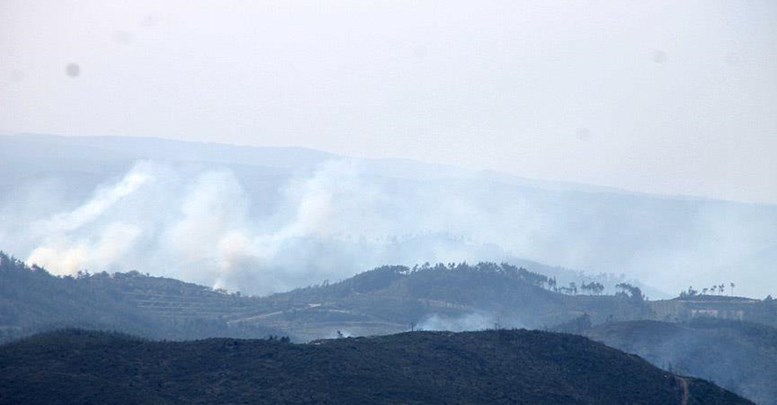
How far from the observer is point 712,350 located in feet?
447

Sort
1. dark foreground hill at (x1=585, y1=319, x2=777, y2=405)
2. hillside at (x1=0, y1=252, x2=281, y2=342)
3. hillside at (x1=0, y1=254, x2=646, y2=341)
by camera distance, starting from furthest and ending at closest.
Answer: hillside at (x1=0, y1=254, x2=646, y2=341), hillside at (x1=0, y1=252, x2=281, y2=342), dark foreground hill at (x1=585, y1=319, x2=777, y2=405)

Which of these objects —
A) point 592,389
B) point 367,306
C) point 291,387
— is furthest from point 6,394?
point 367,306

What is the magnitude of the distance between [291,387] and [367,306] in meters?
95.1

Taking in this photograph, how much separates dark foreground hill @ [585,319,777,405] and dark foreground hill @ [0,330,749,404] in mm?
40246

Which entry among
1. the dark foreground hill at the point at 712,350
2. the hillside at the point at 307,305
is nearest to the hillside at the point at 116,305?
the hillside at the point at 307,305

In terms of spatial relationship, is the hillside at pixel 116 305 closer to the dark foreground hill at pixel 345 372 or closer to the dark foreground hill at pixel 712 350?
the dark foreground hill at pixel 712 350

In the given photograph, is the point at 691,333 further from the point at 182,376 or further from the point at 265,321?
the point at 182,376

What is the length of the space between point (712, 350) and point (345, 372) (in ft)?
226

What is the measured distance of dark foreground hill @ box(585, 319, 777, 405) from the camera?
422ft

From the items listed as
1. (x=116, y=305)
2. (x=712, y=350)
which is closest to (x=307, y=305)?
(x=116, y=305)

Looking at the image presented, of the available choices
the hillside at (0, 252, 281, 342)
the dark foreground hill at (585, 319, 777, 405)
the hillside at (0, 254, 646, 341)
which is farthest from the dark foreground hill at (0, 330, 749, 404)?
the hillside at (0, 254, 646, 341)

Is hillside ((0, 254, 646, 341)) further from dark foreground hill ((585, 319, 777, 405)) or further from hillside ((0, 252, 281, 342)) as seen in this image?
dark foreground hill ((585, 319, 777, 405))

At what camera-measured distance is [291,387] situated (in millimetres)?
73625

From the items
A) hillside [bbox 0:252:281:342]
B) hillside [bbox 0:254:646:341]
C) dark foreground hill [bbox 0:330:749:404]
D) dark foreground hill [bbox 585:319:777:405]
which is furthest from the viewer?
hillside [bbox 0:254:646:341]
